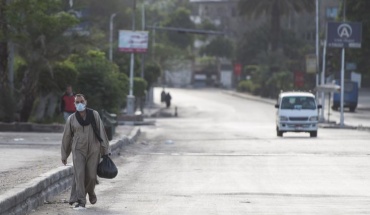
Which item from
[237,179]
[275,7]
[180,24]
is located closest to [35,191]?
[237,179]

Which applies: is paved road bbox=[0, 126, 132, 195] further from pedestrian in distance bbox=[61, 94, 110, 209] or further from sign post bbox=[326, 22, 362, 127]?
sign post bbox=[326, 22, 362, 127]

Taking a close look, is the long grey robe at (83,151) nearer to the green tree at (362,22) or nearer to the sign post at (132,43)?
the sign post at (132,43)

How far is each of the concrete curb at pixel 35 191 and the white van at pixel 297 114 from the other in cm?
2507

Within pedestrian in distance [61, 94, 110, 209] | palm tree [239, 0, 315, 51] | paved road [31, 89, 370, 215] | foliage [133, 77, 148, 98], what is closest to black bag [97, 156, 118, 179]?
pedestrian in distance [61, 94, 110, 209]

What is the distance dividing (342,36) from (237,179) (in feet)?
120

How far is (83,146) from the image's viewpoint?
1639cm

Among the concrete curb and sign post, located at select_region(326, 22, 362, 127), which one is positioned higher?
sign post, located at select_region(326, 22, 362, 127)

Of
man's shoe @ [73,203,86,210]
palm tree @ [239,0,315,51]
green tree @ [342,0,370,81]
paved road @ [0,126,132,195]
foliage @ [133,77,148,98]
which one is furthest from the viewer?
palm tree @ [239,0,315,51]

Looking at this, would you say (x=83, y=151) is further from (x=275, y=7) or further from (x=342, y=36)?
(x=275, y=7)

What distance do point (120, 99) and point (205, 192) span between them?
2625 cm

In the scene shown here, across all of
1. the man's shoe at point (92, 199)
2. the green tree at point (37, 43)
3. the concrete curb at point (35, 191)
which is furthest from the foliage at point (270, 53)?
the man's shoe at point (92, 199)

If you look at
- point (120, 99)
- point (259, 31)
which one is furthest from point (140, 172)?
point (259, 31)

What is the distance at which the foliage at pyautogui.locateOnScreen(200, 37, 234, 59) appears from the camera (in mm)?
166550

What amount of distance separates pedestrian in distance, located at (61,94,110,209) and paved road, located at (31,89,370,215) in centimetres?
33
